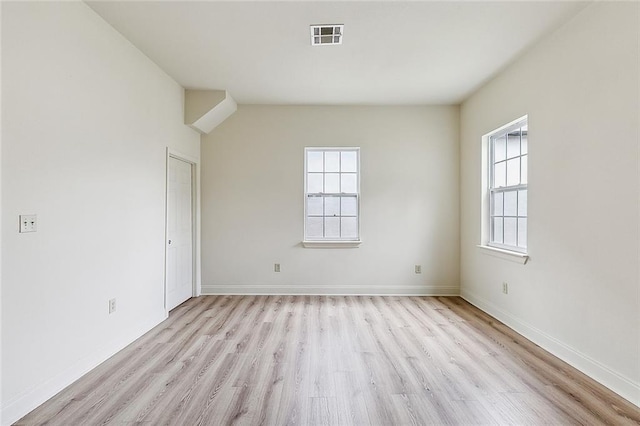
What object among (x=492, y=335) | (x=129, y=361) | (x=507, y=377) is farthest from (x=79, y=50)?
(x=492, y=335)

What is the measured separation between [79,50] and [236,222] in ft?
8.70

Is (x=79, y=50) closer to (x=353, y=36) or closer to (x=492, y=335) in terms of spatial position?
(x=353, y=36)

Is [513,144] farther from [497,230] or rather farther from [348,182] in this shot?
[348,182]

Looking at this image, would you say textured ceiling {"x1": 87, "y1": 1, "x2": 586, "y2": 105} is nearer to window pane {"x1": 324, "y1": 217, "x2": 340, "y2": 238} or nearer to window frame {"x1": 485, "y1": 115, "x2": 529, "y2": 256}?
window frame {"x1": 485, "y1": 115, "x2": 529, "y2": 256}

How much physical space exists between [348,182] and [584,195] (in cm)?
279

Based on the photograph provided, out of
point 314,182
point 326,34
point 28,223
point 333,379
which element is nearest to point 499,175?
point 314,182

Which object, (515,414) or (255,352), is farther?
(255,352)

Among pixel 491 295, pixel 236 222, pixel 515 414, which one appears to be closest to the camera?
pixel 515 414

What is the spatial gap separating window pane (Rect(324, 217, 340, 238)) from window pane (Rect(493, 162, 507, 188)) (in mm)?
2110

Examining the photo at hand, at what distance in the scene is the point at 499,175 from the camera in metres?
3.65

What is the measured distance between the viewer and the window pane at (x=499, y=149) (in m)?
3.55

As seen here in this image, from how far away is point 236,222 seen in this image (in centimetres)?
448

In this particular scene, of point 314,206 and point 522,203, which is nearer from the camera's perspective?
point 522,203

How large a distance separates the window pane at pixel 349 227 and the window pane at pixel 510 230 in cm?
192
